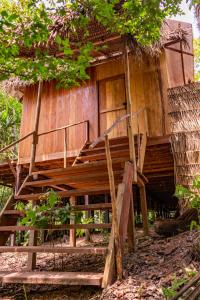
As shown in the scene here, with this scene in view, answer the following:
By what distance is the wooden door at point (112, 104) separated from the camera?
6738 mm

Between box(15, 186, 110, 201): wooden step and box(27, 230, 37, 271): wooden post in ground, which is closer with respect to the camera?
box(15, 186, 110, 201): wooden step

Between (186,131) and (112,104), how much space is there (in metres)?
2.05

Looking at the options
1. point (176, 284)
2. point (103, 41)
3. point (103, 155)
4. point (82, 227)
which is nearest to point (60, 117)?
point (103, 155)

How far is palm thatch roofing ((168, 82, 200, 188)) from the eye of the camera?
5520 millimetres

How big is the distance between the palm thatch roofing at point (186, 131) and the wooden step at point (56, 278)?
10.9 feet

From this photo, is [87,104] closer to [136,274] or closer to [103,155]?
[103,155]

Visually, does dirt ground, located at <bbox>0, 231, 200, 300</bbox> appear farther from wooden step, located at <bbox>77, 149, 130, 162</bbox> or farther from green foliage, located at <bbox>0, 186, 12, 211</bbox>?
green foliage, located at <bbox>0, 186, 12, 211</bbox>

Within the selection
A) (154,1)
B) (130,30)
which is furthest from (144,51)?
(154,1)

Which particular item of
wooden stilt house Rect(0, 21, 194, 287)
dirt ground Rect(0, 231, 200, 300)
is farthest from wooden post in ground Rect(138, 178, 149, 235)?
dirt ground Rect(0, 231, 200, 300)

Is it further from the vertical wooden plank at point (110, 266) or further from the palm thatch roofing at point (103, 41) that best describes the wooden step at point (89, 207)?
the palm thatch roofing at point (103, 41)

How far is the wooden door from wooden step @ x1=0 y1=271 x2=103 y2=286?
424cm

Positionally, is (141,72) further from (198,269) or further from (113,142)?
(198,269)

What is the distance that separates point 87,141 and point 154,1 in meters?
3.82

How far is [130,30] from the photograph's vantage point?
463 centimetres
